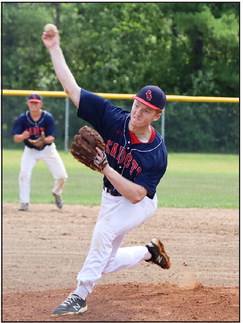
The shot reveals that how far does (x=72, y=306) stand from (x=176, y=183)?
33.9ft

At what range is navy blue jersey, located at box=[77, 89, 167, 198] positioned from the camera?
17.3ft

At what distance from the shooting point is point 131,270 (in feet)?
23.9

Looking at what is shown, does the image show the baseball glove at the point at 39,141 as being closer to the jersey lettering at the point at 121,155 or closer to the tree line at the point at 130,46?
the jersey lettering at the point at 121,155

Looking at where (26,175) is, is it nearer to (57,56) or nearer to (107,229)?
(107,229)

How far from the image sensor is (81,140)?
5043 mm

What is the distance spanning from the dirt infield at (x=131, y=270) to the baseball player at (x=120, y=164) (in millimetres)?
332

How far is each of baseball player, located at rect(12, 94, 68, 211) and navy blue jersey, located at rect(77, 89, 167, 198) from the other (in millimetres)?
5656

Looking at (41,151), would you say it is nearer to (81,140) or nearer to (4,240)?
(4,240)

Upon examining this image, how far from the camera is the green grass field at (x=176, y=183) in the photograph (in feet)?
41.6

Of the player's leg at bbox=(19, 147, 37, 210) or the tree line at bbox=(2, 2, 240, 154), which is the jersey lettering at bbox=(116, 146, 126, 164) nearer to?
the player's leg at bbox=(19, 147, 37, 210)

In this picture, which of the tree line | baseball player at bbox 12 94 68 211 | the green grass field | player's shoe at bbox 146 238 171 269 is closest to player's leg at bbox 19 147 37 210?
baseball player at bbox 12 94 68 211

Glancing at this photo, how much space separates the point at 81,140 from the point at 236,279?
2.60m

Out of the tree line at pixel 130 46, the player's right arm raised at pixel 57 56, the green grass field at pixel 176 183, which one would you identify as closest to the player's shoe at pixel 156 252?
the player's right arm raised at pixel 57 56

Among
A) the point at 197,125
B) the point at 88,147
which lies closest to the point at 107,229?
the point at 88,147
